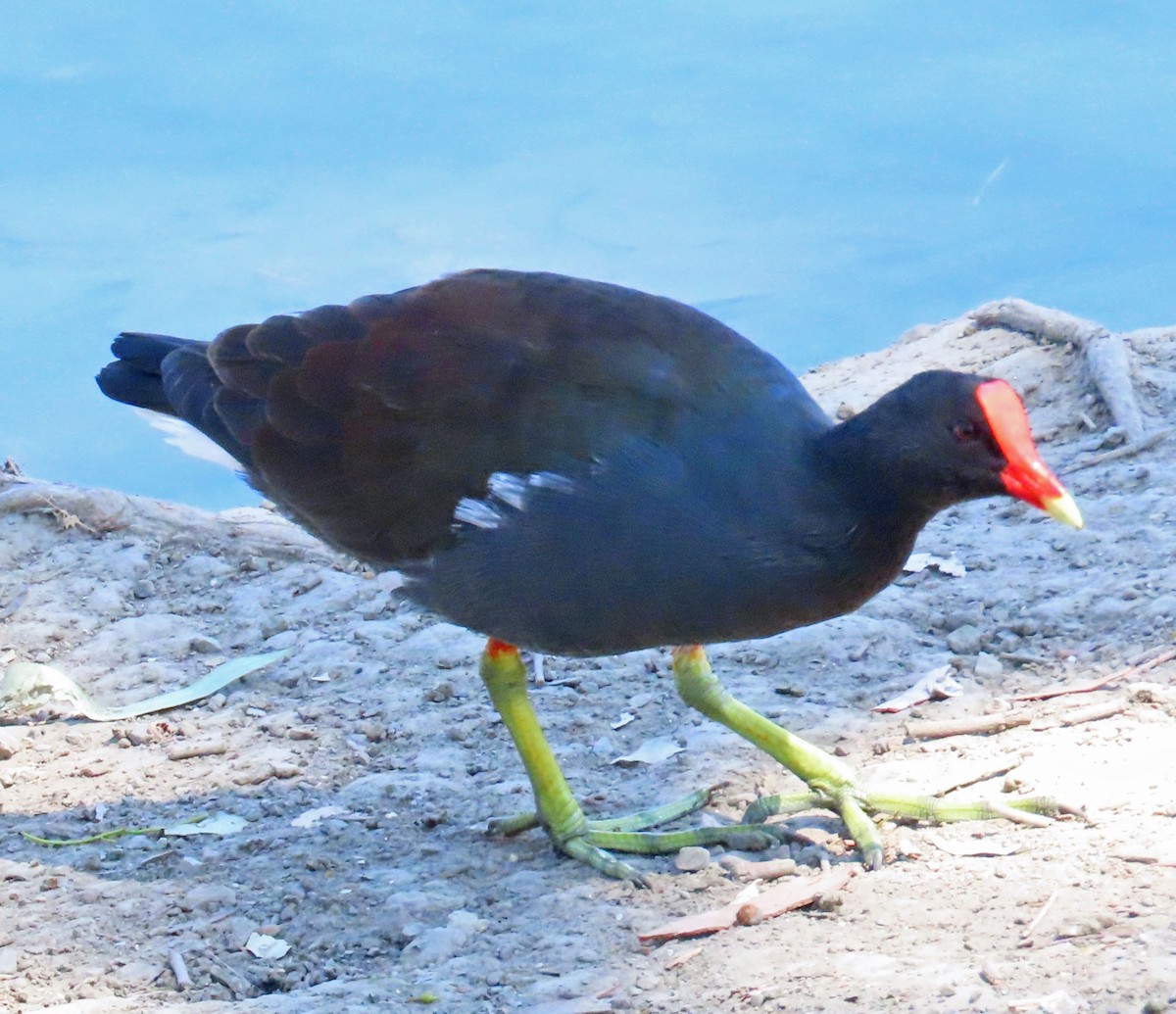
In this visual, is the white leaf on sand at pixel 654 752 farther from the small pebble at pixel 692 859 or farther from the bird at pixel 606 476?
→ the small pebble at pixel 692 859

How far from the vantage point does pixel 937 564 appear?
509 cm

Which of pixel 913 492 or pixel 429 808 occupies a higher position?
pixel 913 492

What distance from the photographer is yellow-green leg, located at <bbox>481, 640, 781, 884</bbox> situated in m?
3.65

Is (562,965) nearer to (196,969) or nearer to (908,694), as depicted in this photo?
(196,969)

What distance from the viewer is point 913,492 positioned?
3.23 m

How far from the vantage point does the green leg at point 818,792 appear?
3486 mm

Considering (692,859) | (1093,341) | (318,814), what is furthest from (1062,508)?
(1093,341)

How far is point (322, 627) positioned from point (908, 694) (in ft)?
6.58

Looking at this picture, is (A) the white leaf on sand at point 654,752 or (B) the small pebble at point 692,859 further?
(A) the white leaf on sand at point 654,752

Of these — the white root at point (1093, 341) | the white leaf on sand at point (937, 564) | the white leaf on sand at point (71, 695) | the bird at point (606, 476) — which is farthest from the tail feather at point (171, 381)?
the white root at point (1093, 341)

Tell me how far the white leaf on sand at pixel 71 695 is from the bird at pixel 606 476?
0.87 meters

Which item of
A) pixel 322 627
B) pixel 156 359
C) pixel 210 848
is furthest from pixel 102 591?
pixel 210 848

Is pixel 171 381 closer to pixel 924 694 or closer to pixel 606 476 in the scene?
pixel 606 476

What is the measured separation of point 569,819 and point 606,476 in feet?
2.84
